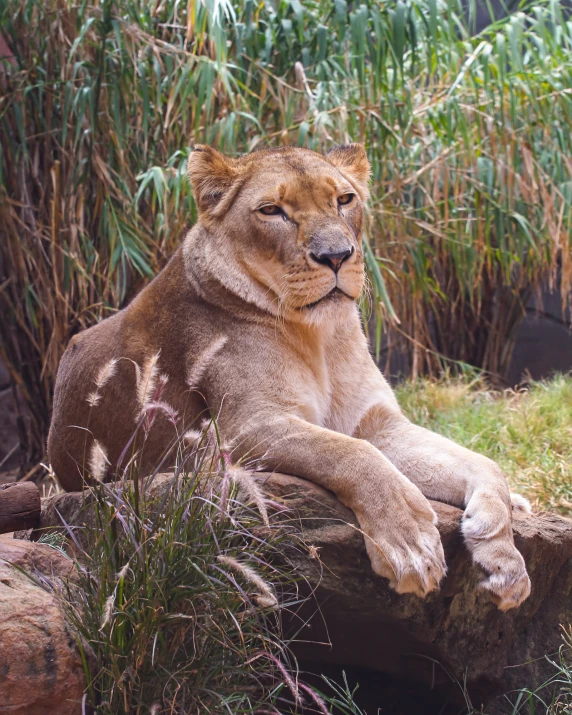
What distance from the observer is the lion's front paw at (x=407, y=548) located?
9.45 ft

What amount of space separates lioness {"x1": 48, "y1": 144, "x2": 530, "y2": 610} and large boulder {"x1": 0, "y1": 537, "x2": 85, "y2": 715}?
717 millimetres

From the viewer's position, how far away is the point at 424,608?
318cm

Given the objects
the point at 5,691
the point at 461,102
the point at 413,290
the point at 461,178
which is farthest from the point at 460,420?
the point at 5,691

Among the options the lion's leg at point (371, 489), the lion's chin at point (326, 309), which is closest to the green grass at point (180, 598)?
the lion's leg at point (371, 489)

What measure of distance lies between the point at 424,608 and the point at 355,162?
206cm

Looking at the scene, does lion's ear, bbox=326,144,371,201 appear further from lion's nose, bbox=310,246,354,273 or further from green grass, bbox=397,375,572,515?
green grass, bbox=397,375,572,515

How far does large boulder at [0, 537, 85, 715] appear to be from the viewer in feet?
8.16

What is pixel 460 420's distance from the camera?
663cm

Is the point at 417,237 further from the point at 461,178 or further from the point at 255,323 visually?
the point at 255,323

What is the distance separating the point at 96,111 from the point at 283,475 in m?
3.97

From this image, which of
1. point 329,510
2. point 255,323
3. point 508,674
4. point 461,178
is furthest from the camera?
point 461,178

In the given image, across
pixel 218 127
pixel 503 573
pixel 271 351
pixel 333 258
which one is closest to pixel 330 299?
pixel 333 258

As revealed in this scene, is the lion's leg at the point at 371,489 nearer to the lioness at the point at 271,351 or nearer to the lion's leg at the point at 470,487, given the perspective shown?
the lioness at the point at 271,351

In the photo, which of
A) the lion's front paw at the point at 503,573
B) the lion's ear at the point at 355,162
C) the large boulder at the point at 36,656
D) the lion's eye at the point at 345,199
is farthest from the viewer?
the lion's ear at the point at 355,162
